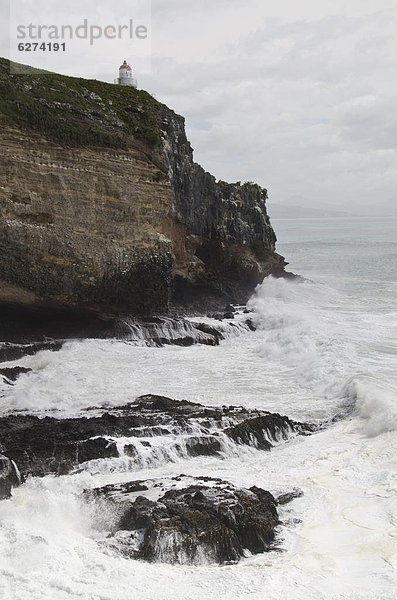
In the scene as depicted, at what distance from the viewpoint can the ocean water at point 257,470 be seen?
29.6ft

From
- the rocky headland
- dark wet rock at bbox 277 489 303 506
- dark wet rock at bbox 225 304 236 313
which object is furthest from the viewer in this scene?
dark wet rock at bbox 225 304 236 313

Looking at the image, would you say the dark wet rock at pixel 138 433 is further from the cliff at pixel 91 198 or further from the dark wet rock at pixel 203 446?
the cliff at pixel 91 198

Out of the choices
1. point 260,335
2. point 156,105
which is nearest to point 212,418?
point 260,335

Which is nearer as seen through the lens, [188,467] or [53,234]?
[188,467]

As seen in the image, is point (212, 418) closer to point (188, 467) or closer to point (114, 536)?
point (188, 467)

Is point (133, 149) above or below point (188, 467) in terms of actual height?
above

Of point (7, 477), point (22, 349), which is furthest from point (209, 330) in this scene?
point (7, 477)

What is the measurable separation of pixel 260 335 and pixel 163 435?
15.5 meters

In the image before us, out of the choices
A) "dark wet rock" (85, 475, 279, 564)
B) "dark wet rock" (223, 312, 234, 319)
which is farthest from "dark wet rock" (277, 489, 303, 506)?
"dark wet rock" (223, 312, 234, 319)

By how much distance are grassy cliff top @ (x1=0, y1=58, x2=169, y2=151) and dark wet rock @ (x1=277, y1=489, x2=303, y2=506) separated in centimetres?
1707

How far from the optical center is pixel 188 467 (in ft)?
44.0

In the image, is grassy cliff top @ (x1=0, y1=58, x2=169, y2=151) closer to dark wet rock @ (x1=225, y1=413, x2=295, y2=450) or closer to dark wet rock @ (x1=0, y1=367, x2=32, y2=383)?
dark wet rock @ (x1=0, y1=367, x2=32, y2=383)

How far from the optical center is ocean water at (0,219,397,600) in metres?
9.03

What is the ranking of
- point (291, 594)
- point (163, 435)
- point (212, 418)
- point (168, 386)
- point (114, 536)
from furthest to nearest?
point (168, 386)
point (212, 418)
point (163, 435)
point (114, 536)
point (291, 594)
